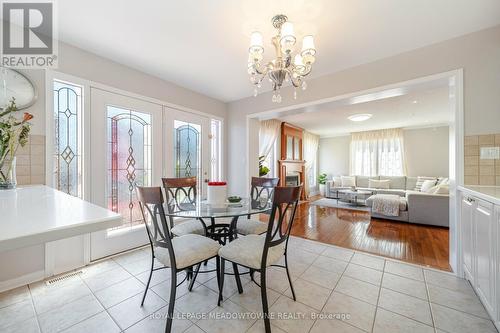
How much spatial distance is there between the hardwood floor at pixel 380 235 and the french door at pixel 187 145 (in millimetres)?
1968

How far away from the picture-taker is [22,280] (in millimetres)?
1802

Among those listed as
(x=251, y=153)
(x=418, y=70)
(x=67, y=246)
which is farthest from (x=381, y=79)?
(x=67, y=246)

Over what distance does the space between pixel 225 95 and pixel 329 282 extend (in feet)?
10.3

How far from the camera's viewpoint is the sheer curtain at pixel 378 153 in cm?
630

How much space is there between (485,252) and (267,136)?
4.02 meters

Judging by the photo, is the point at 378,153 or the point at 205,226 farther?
the point at 378,153

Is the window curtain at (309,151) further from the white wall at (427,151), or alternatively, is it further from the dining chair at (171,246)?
the dining chair at (171,246)

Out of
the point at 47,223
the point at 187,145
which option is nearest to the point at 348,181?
the point at 187,145

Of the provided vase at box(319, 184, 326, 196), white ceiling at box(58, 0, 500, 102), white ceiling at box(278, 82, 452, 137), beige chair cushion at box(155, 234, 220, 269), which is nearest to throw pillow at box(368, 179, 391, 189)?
vase at box(319, 184, 326, 196)

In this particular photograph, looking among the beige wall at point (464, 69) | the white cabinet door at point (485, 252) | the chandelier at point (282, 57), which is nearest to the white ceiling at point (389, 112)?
the beige wall at point (464, 69)

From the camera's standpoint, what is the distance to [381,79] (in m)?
2.34

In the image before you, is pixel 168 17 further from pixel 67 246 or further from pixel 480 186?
pixel 480 186

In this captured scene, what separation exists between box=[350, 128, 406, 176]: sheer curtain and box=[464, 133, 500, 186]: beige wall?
16.5 ft

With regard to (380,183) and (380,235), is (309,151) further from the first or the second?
(380,235)
